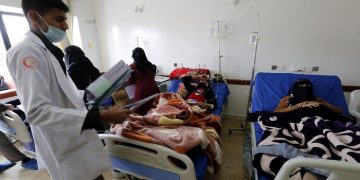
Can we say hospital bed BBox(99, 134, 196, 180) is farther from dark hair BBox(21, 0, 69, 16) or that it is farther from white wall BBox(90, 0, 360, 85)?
white wall BBox(90, 0, 360, 85)

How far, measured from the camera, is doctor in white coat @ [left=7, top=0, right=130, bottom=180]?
0.71 m

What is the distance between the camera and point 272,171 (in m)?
1.01

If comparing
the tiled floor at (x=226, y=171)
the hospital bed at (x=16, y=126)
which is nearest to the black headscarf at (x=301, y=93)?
the tiled floor at (x=226, y=171)

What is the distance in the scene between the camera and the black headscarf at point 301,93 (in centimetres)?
187

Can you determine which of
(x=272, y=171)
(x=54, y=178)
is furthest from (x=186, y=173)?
(x=54, y=178)

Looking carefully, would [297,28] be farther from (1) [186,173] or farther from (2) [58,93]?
(2) [58,93]

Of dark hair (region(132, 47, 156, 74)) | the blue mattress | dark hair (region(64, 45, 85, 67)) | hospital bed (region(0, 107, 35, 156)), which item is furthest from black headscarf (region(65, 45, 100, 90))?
the blue mattress

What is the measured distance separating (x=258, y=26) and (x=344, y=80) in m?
1.37

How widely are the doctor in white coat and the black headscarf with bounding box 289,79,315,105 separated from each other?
180 centimetres

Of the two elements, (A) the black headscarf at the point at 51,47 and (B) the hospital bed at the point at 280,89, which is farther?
(B) the hospital bed at the point at 280,89

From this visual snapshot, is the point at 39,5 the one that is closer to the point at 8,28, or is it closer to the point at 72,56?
the point at 72,56

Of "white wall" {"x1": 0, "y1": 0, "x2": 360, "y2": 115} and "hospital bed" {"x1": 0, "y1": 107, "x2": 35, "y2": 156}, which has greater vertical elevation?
"white wall" {"x1": 0, "y1": 0, "x2": 360, "y2": 115}

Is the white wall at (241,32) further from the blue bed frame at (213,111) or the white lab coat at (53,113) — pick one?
the white lab coat at (53,113)

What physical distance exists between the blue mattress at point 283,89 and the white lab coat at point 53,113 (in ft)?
5.79
